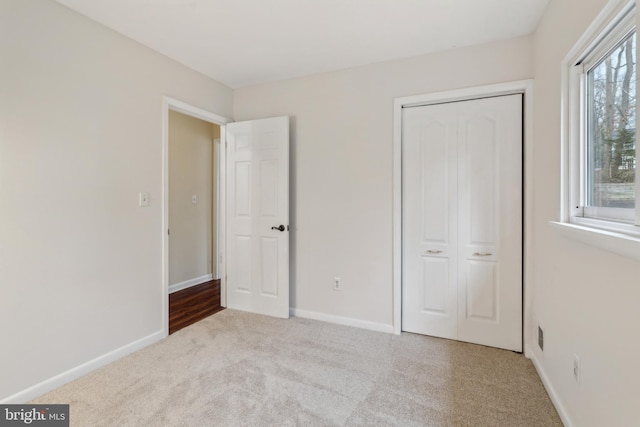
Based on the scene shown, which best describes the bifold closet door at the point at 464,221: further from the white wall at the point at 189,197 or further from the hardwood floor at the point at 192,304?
the white wall at the point at 189,197

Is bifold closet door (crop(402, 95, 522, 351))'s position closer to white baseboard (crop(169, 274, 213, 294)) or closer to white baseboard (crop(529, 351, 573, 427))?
white baseboard (crop(529, 351, 573, 427))

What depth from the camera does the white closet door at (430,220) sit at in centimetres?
261

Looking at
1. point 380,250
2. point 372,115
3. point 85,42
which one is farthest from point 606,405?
point 85,42

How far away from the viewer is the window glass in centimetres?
125

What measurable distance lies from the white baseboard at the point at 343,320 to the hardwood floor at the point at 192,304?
0.94m

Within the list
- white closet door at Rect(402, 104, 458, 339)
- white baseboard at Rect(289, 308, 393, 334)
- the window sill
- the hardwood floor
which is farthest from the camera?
the hardwood floor

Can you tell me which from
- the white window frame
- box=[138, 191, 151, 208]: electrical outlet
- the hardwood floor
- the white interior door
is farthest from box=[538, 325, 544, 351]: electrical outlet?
box=[138, 191, 151, 208]: electrical outlet

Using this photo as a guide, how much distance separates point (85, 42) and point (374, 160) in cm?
235

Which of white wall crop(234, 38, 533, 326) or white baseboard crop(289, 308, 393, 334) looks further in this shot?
white baseboard crop(289, 308, 393, 334)

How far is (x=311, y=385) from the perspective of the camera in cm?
199

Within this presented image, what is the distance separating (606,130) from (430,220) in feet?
4.52

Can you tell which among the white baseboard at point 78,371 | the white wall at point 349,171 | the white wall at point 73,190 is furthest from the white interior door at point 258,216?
the white baseboard at point 78,371

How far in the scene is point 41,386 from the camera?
1.90 metres

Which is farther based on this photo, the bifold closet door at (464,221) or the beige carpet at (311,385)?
the bifold closet door at (464,221)
